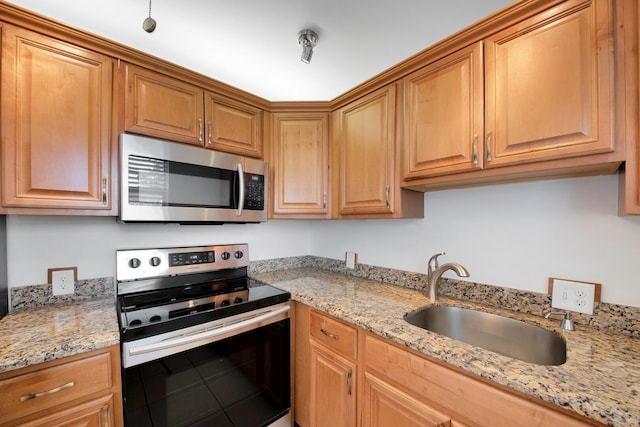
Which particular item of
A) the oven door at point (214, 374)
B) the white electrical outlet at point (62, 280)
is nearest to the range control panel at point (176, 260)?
the white electrical outlet at point (62, 280)

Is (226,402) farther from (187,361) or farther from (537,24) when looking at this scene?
(537,24)

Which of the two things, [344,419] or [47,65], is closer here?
[47,65]

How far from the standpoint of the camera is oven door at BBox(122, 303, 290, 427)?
3.52 feet

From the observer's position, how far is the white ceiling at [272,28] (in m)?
1.16

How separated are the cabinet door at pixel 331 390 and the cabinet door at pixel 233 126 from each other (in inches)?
51.6

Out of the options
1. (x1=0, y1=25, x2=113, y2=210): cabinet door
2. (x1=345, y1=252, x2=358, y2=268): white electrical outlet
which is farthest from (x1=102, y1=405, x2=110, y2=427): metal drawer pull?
(x1=345, y1=252, x2=358, y2=268): white electrical outlet

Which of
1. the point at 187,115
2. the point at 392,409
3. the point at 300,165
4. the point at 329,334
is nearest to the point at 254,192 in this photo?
the point at 300,165

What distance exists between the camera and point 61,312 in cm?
124

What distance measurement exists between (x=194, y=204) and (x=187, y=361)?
0.80 meters

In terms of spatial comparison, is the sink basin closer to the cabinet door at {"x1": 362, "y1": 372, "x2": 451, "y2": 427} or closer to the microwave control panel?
the cabinet door at {"x1": 362, "y1": 372, "x2": 451, "y2": 427}

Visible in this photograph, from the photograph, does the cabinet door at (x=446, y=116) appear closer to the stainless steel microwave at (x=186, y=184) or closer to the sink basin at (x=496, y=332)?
the sink basin at (x=496, y=332)

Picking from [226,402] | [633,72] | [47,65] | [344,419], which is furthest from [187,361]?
[633,72]

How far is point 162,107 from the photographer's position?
1417mm

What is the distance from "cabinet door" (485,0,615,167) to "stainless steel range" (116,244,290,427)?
1.38 metres
